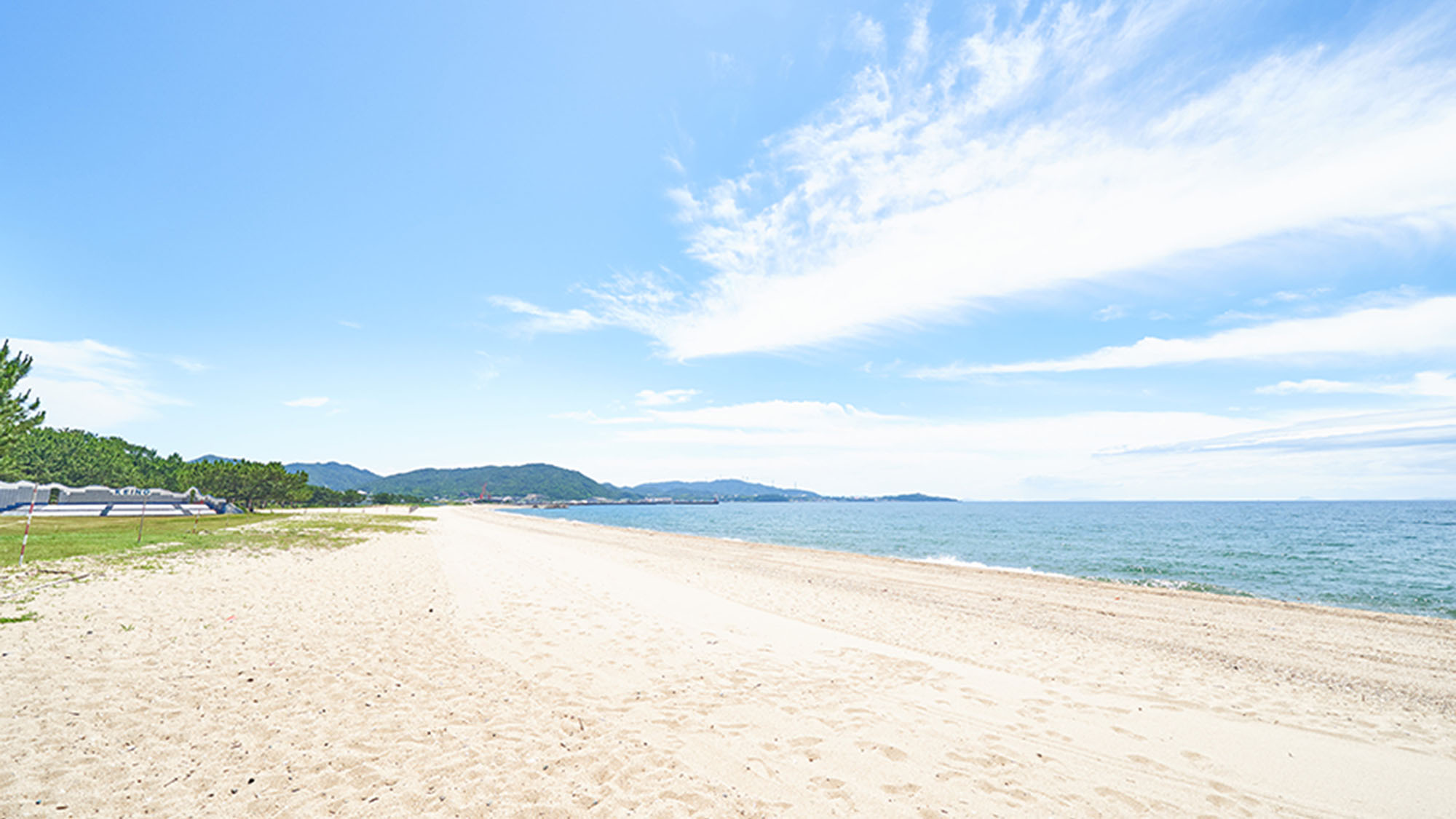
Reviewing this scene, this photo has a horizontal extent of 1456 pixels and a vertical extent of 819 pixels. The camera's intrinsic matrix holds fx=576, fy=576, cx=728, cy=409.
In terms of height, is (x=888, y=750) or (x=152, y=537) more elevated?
(x=152, y=537)

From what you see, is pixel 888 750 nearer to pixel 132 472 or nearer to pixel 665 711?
pixel 665 711

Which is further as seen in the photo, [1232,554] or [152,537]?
[1232,554]

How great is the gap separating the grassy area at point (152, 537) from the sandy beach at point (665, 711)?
770 cm

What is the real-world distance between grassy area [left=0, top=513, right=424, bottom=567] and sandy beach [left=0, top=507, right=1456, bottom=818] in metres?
7.70

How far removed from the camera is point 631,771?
569 cm

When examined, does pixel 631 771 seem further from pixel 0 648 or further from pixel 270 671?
pixel 0 648

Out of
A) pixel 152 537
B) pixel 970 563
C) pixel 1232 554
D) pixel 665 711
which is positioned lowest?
pixel 970 563

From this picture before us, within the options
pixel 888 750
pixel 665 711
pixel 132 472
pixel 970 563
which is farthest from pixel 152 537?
pixel 132 472

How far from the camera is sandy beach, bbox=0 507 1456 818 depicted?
531 centimetres

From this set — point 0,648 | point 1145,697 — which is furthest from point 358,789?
point 1145,697

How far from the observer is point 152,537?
26.6m

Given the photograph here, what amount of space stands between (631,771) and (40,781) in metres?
5.05

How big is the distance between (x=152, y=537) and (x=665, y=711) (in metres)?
32.3

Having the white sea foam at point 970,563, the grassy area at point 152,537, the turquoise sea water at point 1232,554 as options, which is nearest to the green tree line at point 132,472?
the grassy area at point 152,537
